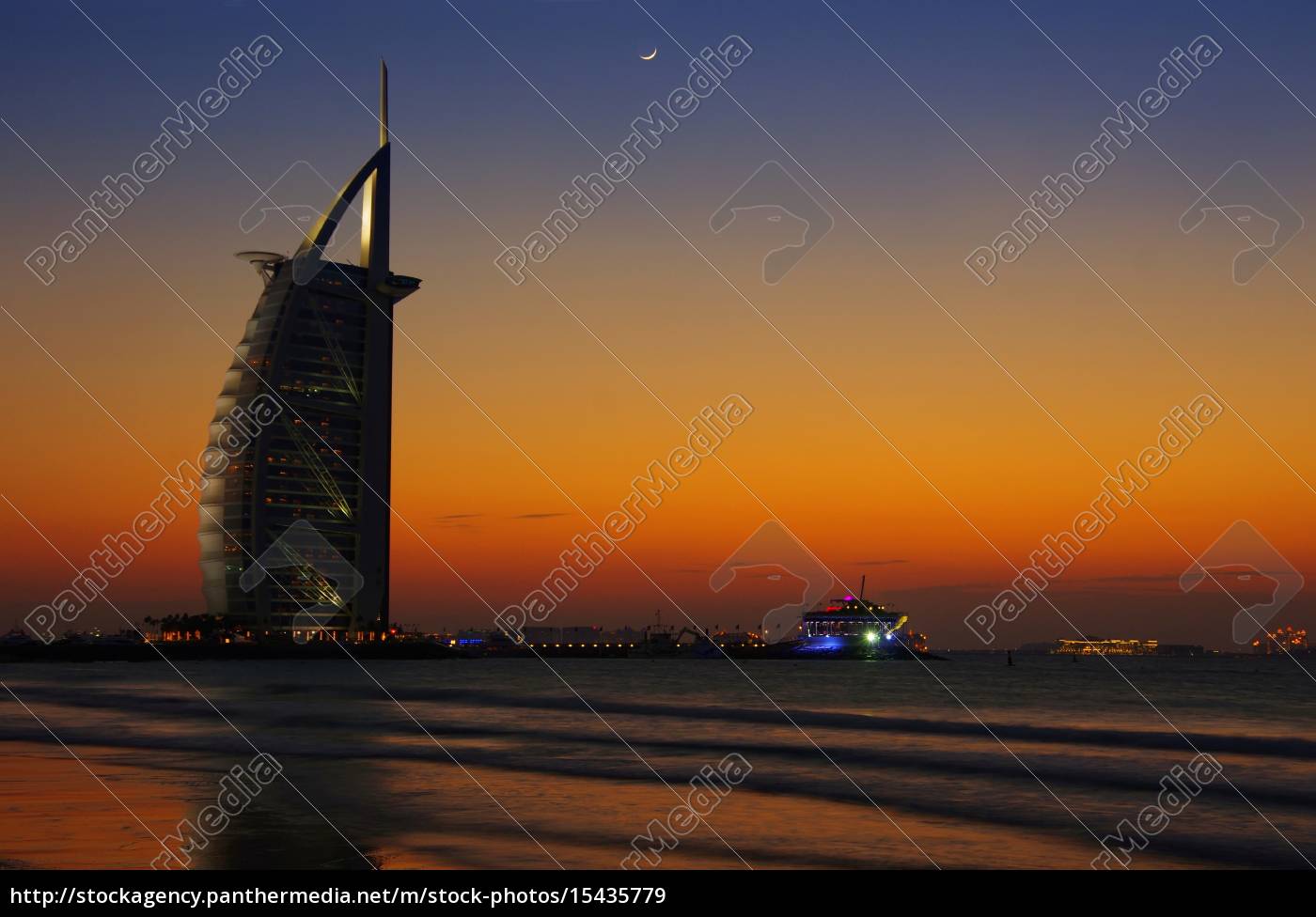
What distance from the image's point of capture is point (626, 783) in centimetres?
3566

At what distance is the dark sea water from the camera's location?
2319 cm

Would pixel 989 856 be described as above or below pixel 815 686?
below

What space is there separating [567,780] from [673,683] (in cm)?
10161

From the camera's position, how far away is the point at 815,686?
12544 cm

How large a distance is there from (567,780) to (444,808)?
25.1ft

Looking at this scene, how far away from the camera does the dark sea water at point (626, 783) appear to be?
2319cm

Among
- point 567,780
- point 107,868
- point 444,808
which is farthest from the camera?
point 567,780

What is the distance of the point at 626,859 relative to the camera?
22000 millimetres
